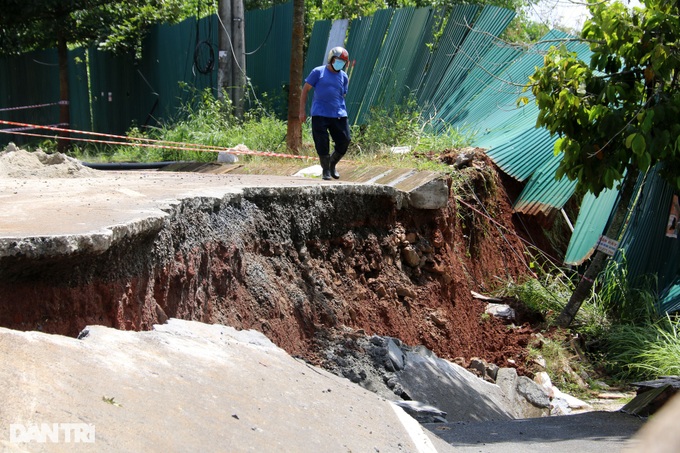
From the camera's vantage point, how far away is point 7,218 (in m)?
4.51

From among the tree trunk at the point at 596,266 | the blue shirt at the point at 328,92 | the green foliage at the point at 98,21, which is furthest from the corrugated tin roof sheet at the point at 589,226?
the green foliage at the point at 98,21

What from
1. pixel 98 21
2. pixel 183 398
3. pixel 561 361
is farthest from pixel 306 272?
pixel 98 21

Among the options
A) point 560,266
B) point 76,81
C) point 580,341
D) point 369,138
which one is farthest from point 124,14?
point 580,341

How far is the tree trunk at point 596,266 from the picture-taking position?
868 cm

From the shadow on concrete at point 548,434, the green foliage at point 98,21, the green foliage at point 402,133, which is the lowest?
the shadow on concrete at point 548,434

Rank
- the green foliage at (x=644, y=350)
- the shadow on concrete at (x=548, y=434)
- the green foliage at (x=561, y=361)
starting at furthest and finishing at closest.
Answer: the green foliage at (x=561, y=361)
the green foliage at (x=644, y=350)
the shadow on concrete at (x=548, y=434)

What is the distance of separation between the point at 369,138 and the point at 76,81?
10.8 meters

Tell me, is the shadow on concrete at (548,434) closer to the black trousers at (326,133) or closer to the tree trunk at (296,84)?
the black trousers at (326,133)

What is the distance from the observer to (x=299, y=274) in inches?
288

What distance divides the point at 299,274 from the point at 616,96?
3419mm

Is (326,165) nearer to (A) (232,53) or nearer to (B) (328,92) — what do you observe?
(B) (328,92)

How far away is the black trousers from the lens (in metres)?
9.31

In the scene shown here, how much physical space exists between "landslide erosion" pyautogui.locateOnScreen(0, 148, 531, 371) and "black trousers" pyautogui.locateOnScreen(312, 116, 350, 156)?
0.97 metres

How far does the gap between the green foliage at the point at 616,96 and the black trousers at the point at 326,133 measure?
90.1 inches
